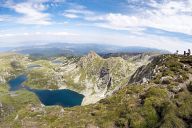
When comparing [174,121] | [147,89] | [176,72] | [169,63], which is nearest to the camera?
[174,121]

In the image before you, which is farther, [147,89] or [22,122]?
[147,89]

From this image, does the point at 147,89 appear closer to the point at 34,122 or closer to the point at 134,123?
the point at 134,123

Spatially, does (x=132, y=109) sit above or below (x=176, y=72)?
below

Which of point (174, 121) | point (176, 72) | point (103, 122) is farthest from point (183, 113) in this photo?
point (176, 72)

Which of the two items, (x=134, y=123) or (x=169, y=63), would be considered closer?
(x=134, y=123)

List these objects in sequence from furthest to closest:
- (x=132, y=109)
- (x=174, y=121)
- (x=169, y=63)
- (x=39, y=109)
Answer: (x=169, y=63)
(x=39, y=109)
(x=132, y=109)
(x=174, y=121)

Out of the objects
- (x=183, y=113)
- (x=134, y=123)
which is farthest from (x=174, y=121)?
(x=134, y=123)

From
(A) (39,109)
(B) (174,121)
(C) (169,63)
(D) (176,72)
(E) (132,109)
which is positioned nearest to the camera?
(B) (174,121)

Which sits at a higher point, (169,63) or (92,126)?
(169,63)

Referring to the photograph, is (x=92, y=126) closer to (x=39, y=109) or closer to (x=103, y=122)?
(x=103, y=122)
